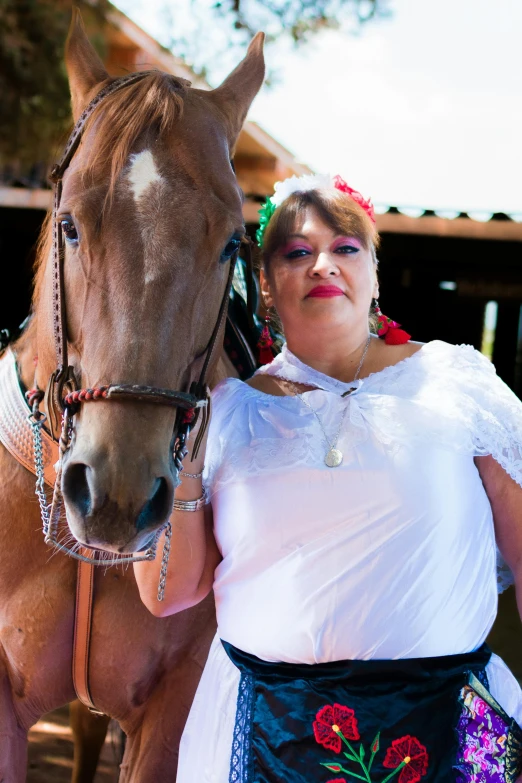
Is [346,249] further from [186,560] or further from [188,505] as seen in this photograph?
[186,560]

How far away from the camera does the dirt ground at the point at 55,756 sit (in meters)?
3.54

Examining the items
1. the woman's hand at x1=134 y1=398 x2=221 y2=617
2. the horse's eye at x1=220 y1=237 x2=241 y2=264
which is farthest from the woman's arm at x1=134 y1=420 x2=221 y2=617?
the horse's eye at x1=220 y1=237 x2=241 y2=264

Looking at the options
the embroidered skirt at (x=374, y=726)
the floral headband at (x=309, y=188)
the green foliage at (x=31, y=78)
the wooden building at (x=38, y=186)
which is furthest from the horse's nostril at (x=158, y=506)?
the green foliage at (x=31, y=78)

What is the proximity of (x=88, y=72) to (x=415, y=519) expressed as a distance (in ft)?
4.18

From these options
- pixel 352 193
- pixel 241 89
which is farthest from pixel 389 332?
pixel 241 89

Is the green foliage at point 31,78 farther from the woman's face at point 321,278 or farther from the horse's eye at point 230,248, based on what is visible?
the horse's eye at point 230,248

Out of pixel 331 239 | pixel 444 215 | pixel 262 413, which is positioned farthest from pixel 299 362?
pixel 444 215

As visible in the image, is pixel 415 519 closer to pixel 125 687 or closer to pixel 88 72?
pixel 125 687

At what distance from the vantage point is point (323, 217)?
1757 millimetres

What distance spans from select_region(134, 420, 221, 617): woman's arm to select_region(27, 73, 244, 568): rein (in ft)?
0.10

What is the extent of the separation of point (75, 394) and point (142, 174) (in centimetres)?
45

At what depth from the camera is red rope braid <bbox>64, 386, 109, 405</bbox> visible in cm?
128

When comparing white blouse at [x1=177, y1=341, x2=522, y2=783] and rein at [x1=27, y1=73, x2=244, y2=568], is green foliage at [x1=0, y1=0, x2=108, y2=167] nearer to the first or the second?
rein at [x1=27, y1=73, x2=244, y2=568]

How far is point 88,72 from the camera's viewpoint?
1.72 metres
